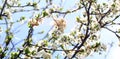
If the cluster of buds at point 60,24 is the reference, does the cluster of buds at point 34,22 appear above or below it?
below

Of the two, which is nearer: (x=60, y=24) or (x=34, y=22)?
(x=60, y=24)

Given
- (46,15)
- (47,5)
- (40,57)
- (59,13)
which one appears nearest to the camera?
(40,57)

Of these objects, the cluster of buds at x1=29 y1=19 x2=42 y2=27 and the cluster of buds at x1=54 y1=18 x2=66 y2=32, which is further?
the cluster of buds at x1=29 y1=19 x2=42 y2=27

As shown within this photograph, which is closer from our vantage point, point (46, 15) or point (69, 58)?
point (69, 58)

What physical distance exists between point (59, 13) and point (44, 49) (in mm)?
1535

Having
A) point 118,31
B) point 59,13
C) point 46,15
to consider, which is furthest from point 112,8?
point 46,15

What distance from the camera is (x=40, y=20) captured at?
261 inches

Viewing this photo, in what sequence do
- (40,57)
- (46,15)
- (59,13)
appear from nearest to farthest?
1. (40,57)
2. (46,15)
3. (59,13)

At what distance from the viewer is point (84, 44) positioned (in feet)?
24.0

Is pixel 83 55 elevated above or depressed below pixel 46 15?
below

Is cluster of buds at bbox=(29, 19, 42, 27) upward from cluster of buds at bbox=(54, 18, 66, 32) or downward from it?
downward

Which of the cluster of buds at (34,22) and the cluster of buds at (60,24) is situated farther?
the cluster of buds at (34,22)

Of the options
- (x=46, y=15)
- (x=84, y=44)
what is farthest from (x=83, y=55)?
(x=46, y=15)

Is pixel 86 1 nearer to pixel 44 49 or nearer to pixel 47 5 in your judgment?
pixel 47 5
